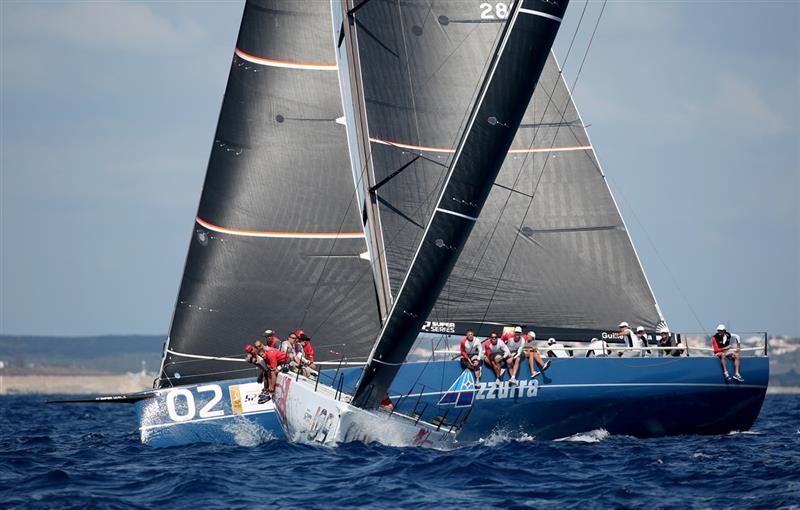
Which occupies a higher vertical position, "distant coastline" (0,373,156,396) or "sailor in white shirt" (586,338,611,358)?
"sailor in white shirt" (586,338,611,358)

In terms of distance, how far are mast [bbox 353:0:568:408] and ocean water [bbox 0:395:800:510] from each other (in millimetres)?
1810

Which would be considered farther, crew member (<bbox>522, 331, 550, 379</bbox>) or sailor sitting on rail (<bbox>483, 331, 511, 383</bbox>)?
crew member (<bbox>522, 331, 550, 379</bbox>)

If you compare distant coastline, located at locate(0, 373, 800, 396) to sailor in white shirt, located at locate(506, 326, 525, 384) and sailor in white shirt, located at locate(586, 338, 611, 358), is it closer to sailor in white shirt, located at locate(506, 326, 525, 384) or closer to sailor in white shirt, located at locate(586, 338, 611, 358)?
sailor in white shirt, located at locate(586, 338, 611, 358)

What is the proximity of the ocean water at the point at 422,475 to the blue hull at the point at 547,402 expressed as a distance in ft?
0.94

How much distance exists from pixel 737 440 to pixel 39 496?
10.3 m

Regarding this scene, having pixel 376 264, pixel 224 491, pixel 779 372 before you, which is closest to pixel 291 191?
pixel 376 264

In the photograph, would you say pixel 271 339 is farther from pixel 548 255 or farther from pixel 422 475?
pixel 548 255

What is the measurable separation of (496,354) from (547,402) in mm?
1032

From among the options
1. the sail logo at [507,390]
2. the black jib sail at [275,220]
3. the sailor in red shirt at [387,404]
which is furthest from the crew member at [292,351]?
the sail logo at [507,390]

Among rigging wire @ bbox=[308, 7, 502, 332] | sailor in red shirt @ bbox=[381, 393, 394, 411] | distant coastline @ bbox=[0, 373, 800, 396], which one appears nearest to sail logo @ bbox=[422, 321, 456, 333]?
rigging wire @ bbox=[308, 7, 502, 332]

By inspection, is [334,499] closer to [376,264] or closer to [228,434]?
[228,434]

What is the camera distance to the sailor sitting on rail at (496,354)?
16.9 metres

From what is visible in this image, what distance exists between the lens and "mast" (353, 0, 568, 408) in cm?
1386

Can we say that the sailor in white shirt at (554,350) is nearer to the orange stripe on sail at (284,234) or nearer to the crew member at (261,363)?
the orange stripe on sail at (284,234)
